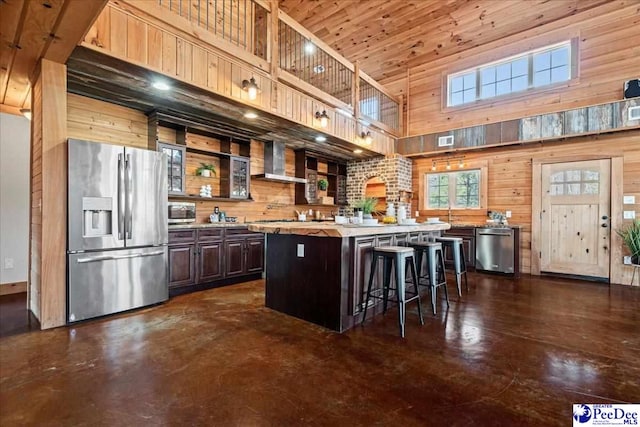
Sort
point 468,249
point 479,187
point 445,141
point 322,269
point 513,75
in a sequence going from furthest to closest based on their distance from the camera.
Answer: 1. point 445,141
2. point 479,187
3. point 513,75
4. point 468,249
5. point 322,269

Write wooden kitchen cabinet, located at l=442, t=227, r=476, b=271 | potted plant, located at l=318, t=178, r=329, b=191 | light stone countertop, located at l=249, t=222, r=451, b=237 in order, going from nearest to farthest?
light stone countertop, located at l=249, t=222, r=451, b=237 < wooden kitchen cabinet, located at l=442, t=227, r=476, b=271 < potted plant, located at l=318, t=178, r=329, b=191

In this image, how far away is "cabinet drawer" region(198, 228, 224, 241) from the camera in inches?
174

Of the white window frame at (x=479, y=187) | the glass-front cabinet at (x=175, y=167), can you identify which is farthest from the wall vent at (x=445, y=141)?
the glass-front cabinet at (x=175, y=167)

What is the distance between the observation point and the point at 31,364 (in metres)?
2.25

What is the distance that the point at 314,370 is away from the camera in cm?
218

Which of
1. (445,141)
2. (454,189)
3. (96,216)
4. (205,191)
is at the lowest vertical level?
(96,216)

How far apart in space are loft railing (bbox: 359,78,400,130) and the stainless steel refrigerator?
5050mm

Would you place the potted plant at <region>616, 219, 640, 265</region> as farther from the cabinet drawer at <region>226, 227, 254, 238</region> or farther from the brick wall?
the cabinet drawer at <region>226, 227, 254, 238</region>

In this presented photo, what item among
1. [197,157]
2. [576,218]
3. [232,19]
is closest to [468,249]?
[576,218]

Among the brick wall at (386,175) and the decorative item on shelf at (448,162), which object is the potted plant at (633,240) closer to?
the decorative item on shelf at (448,162)

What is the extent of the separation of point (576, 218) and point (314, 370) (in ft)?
18.9

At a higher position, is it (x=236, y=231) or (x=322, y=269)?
(x=236, y=231)

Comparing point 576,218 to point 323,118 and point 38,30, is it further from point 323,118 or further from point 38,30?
point 38,30

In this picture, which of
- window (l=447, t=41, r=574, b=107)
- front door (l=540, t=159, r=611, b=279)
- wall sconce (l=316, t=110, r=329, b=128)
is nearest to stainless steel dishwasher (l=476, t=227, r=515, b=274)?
front door (l=540, t=159, r=611, b=279)
